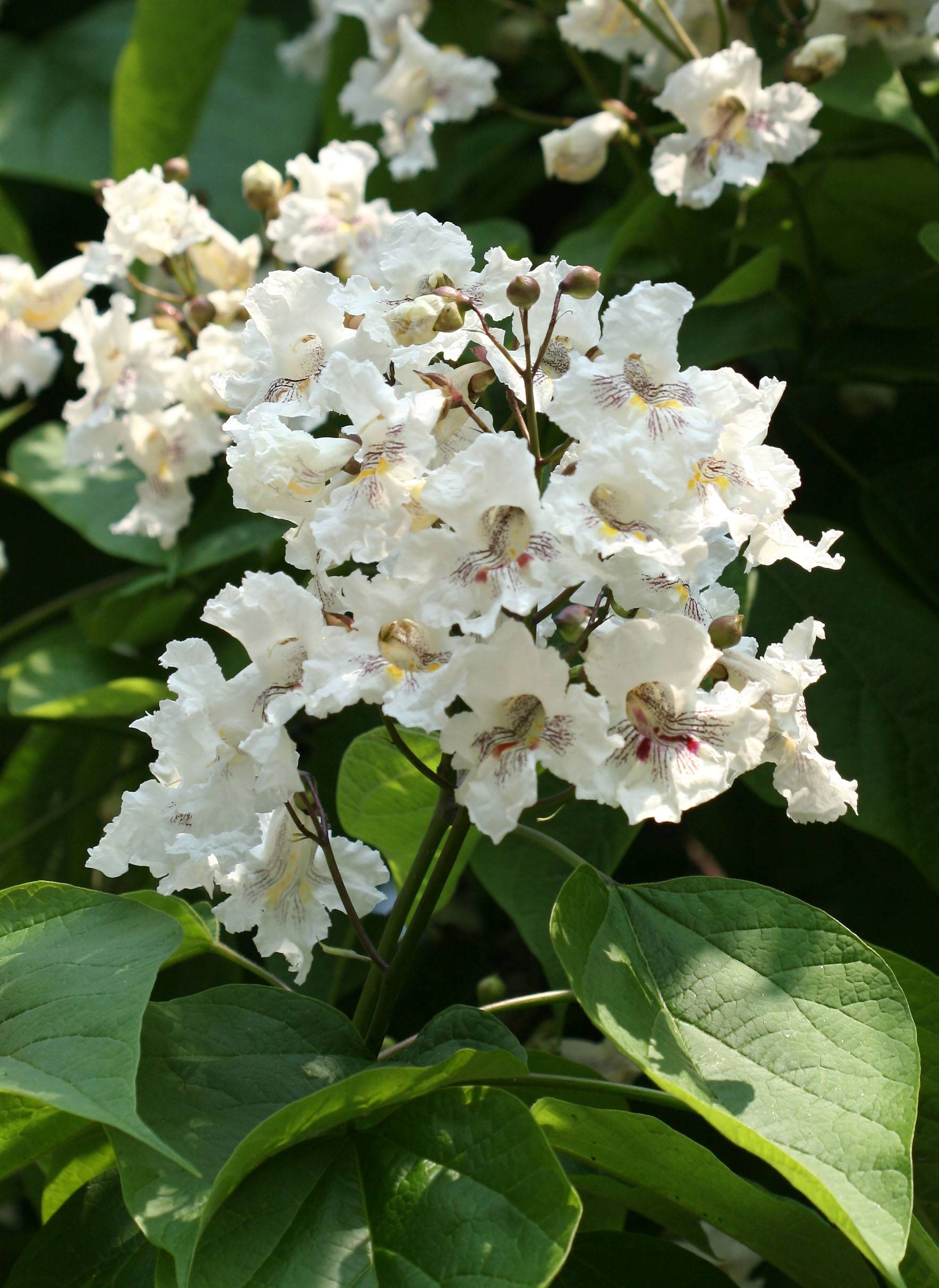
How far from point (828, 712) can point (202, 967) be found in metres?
0.64

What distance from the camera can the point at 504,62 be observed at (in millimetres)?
1950

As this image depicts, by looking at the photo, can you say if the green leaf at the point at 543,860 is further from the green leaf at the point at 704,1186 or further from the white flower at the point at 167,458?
the white flower at the point at 167,458

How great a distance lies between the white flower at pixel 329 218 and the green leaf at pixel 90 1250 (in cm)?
90

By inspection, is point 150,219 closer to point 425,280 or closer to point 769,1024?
point 425,280

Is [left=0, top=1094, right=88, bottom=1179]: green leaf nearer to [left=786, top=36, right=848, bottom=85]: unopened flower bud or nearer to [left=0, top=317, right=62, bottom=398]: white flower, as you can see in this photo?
[left=0, top=317, right=62, bottom=398]: white flower

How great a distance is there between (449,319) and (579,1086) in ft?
1.59

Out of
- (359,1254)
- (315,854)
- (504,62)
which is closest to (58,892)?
(315,854)

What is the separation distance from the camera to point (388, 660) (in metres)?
0.64

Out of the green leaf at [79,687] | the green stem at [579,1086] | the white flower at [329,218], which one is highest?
the white flower at [329,218]

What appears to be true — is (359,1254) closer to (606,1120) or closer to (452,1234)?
(452,1234)

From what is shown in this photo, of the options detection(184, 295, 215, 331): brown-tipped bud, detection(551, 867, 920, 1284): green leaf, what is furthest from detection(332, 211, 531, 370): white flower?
detection(184, 295, 215, 331): brown-tipped bud

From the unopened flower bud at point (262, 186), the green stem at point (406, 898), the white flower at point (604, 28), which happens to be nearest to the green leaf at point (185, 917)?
the green stem at point (406, 898)

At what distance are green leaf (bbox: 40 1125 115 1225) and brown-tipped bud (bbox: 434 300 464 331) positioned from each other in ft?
1.87

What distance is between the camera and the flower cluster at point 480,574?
0.63m
